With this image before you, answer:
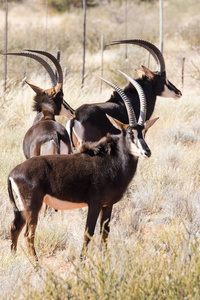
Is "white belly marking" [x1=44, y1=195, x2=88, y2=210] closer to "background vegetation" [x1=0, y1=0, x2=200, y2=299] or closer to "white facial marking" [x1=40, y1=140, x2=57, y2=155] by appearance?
"background vegetation" [x1=0, y1=0, x2=200, y2=299]

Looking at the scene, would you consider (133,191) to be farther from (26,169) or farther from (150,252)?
(150,252)

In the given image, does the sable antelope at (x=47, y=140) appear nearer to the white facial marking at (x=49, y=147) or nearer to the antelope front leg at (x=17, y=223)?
the white facial marking at (x=49, y=147)

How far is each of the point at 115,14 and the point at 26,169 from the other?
35388mm

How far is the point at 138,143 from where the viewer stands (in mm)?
4438

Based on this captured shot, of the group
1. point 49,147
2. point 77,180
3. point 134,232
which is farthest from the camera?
point 49,147

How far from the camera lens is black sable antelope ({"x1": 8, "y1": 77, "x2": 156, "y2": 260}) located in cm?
420

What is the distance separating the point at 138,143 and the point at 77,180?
670mm

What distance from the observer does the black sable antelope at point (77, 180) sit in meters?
4.20

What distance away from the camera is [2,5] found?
70.0 feet

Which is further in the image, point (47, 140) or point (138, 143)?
point (47, 140)

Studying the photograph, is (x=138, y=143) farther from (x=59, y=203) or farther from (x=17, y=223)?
(x=17, y=223)

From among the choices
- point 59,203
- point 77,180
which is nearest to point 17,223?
point 59,203

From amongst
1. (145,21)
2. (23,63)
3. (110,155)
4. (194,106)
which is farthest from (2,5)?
(110,155)

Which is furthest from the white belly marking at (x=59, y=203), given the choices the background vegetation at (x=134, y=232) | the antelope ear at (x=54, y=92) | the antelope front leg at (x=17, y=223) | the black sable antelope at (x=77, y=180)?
the antelope ear at (x=54, y=92)
